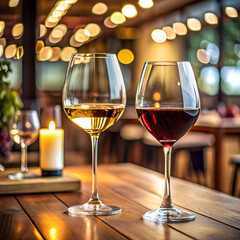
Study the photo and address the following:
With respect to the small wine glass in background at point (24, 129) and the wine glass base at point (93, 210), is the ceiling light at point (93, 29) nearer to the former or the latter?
the small wine glass in background at point (24, 129)

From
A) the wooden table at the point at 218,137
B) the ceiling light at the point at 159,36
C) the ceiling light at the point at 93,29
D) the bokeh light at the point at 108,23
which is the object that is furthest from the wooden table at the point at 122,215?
the ceiling light at the point at 93,29

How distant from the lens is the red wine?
2.72ft

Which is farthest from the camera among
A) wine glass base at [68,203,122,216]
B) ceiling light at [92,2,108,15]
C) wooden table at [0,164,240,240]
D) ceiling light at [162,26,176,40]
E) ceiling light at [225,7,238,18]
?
ceiling light at [162,26,176,40]

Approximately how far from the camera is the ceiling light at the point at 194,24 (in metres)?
8.67

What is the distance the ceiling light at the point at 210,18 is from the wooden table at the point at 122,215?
24.0 feet

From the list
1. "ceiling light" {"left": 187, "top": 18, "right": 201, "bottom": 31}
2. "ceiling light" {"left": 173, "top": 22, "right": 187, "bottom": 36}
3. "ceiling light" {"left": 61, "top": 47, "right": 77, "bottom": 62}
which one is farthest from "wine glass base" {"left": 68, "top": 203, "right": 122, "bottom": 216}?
Result: "ceiling light" {"left": 61, "top": 47, "right": 77, "bottom": 62}

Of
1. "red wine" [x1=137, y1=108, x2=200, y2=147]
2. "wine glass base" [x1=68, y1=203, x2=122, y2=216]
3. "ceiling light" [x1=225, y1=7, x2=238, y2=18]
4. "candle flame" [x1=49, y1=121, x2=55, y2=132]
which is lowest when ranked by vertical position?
"wine glass base" [x1=68, y1=203, x2=122, y2=216]

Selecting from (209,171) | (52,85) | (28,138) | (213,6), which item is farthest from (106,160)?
(52,85)

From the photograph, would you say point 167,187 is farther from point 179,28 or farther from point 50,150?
point 179,28

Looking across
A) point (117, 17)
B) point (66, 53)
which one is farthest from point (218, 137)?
point (66, 53)

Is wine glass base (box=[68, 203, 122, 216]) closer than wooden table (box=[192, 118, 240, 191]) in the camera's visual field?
Yes

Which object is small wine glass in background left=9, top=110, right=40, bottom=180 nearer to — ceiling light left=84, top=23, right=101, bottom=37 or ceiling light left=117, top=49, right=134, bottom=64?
ceiling light left=84, top=23, right=101, bottom=37

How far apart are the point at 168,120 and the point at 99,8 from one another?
830 centimetres

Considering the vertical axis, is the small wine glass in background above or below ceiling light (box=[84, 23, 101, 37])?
below
